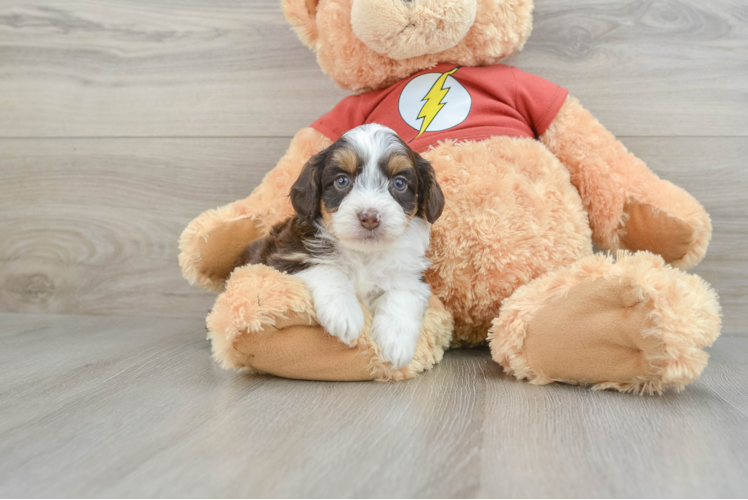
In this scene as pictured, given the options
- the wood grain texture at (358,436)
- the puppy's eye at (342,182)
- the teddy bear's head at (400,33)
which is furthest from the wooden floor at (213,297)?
the puppy's eye at (342,182)

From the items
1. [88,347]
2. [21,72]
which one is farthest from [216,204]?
[21,72]

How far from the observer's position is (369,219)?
4.25 feet

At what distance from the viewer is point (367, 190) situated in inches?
53.8

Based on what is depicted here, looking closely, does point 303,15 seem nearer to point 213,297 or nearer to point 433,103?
point 433,103

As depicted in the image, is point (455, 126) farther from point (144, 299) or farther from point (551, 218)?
point (144, 299)

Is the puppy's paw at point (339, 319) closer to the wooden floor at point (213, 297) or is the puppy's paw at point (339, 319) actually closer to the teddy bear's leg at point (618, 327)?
the wooden floor at point (213, 297)

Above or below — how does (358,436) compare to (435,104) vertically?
below

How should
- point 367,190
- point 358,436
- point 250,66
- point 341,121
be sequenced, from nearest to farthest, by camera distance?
point 358,436 < point 367,190 < point 341,121 < point 250,66

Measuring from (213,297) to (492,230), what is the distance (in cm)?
128

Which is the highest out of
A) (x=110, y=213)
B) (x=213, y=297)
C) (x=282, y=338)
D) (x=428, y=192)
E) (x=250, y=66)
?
A: (x=250, y=66)

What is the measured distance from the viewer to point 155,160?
2.29 m

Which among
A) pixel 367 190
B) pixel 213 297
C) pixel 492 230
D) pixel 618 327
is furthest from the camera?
pixel 213 297

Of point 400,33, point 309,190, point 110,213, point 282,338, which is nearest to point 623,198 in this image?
point 400,33

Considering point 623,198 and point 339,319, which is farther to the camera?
point 623,198
